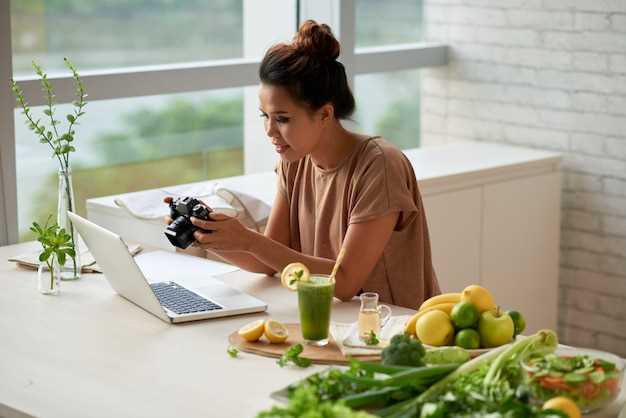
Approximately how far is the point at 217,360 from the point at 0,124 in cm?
156

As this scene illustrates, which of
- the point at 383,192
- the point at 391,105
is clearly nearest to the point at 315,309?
the point at 383,192

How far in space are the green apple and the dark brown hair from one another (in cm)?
88

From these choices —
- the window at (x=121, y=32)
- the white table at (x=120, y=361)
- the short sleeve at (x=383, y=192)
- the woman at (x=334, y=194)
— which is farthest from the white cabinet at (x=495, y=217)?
the white table at (x=120, y=361)

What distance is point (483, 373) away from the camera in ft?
5.93

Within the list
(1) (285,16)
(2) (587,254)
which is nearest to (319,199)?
(1) (285,16)

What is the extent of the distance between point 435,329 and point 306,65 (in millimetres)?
917

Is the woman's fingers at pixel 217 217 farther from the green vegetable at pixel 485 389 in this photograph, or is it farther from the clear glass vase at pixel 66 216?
the green vegetable at pixel 485 389

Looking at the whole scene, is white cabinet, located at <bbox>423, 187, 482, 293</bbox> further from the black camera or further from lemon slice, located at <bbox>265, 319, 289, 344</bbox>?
lemon slice, located at <bbox>265, 319, 289, 344</bbox>

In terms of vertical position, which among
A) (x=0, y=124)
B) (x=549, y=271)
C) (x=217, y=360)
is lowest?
(x=549, y=271)

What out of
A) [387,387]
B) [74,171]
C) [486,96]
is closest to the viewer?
[387,387]

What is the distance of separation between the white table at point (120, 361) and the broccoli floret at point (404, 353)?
0.21 metres

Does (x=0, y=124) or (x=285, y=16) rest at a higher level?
(x=285, y=16)

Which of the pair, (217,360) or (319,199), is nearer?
(217,360)

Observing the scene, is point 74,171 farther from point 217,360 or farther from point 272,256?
point 217,360
